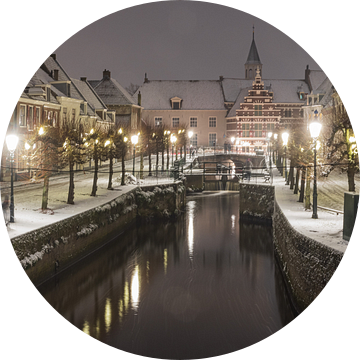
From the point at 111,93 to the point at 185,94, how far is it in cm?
2495

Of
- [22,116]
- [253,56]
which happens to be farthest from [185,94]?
[22,116]

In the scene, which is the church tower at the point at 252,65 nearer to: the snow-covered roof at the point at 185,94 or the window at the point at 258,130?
the snow-covered roof at the point at 185,94

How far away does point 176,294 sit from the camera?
1931cm

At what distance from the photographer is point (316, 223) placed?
727 inches

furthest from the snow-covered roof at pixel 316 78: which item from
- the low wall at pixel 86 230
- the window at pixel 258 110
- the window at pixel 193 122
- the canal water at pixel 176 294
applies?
the canal water at pixel 176 294

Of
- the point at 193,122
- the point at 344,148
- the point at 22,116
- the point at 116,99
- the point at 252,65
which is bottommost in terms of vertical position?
the point at 344,148

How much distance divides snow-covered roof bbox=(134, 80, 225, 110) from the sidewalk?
187 feet

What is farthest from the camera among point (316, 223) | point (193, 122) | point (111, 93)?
point (193, 122)

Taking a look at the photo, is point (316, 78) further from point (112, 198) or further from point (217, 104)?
point (112, 198)

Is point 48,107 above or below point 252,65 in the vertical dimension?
below

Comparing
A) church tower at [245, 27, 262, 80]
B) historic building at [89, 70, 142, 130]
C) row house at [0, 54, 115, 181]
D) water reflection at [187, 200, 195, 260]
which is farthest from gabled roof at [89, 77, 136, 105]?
church tower at [245, 27, 262, 80]

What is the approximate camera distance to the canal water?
15.1 metres

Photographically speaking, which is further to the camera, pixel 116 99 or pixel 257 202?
pixel 116 99

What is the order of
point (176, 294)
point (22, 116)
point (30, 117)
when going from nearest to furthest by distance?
point (176, 294) < point (22, 116) < point (30, 117)
